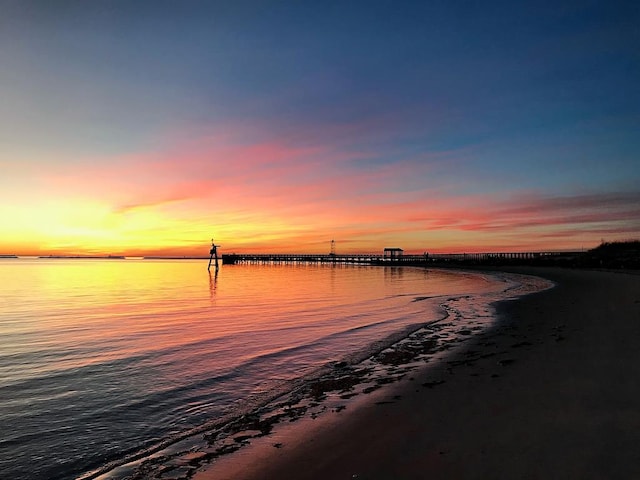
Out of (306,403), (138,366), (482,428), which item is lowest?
(138,366)

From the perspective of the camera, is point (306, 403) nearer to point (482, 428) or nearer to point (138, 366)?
point (482, 428)

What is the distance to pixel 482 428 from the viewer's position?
5.81 m

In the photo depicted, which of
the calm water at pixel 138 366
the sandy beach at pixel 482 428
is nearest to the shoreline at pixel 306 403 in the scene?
the sandy beach at pixel 482 428

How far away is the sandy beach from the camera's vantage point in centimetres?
475

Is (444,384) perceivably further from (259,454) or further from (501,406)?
(259,454)

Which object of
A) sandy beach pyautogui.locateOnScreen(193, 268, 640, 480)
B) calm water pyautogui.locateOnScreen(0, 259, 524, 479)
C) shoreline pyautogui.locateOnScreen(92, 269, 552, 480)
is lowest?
calm water pyautogui.locateOnScreen(0, 259, 524, 479)

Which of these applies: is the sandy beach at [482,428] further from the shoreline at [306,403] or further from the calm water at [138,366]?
the calm water at [138,366]

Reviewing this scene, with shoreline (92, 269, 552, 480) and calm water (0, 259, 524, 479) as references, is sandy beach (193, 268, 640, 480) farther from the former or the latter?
calm water (0, 259, 524, 479)

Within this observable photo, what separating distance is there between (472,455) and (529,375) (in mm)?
4026

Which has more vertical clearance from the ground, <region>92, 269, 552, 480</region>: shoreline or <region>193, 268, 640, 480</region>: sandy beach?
<region>193, 268, 640, 480</region>: sandy beach

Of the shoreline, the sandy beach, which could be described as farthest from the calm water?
the sandy beach

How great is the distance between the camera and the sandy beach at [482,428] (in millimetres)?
4750

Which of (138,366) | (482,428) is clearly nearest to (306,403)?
(482,428)

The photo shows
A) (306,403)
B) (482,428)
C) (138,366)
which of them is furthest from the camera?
(138,366)
